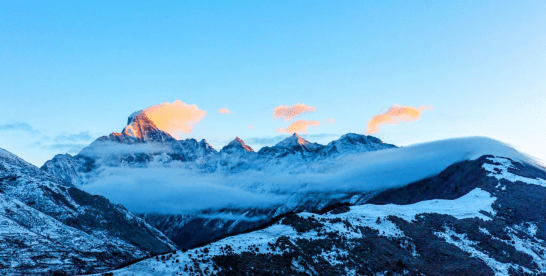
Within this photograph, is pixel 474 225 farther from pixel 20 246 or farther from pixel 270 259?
pixel 20 246

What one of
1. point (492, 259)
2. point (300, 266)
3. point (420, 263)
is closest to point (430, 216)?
point (492, 259)

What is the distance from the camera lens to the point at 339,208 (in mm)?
103375

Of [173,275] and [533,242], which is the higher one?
[173,275]

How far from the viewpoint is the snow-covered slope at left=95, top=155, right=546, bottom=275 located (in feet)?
200

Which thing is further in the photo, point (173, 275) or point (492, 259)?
point (492, 259)

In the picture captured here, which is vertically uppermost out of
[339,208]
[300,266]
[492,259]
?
[339,208]

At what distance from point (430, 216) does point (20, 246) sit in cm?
14531

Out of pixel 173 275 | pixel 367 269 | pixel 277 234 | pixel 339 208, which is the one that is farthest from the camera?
pixel 339 208

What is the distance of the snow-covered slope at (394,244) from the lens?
2403 inches

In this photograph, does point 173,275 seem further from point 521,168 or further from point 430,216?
point 521,168

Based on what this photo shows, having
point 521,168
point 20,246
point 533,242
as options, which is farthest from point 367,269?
point 20,246

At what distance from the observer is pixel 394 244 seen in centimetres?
8375

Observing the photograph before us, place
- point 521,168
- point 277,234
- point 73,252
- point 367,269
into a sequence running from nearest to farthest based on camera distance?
point 367,269, point 277,234, point 521,168, point 73,252

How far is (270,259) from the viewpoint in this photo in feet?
209
